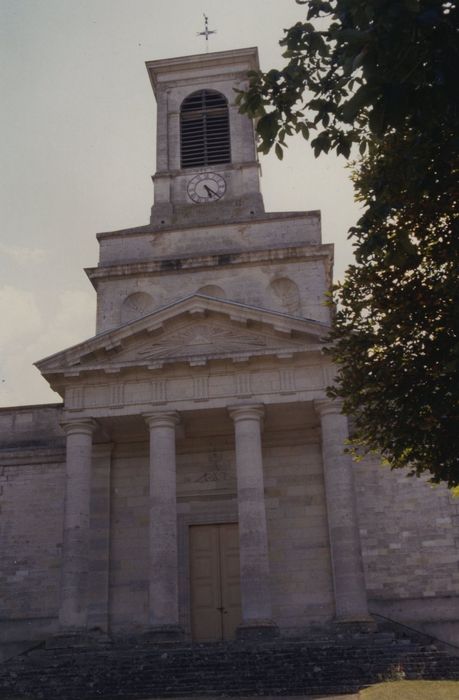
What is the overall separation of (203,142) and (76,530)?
1638cm

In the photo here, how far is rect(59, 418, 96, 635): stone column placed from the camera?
19984 millimetres

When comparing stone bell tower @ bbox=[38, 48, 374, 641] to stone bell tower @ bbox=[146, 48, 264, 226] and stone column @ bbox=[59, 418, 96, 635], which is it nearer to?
stone column @ bbox=[59, 418, 96, 635]

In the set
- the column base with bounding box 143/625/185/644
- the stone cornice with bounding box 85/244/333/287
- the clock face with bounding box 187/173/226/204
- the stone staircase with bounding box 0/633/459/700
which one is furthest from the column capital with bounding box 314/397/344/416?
the clock face with bounding box 187/173/226/204

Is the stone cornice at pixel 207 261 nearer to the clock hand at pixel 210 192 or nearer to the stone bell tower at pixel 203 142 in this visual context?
the stone bell tower at pixel 203 142

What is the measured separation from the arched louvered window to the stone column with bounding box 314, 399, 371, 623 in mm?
13147

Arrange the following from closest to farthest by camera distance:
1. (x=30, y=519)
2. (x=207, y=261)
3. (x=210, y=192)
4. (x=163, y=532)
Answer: (x=163, y=532) → (x=30, y=519) → (x=207, y=261) → (x=210, y=192)

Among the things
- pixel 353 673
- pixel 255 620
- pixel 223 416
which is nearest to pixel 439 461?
pixel 353 673

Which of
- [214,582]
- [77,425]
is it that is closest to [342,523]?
[214,582]

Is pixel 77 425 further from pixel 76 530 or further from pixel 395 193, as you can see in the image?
A: pixel 395 193

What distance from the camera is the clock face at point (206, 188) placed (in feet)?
98.3

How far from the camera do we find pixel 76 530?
20688mm

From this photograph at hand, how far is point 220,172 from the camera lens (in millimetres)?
30172

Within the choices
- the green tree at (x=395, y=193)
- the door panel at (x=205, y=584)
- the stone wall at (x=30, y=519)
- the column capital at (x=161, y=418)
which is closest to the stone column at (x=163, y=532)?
the column capital at (x=161, y=418)

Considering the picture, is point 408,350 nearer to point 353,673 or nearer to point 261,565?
point 353,673
